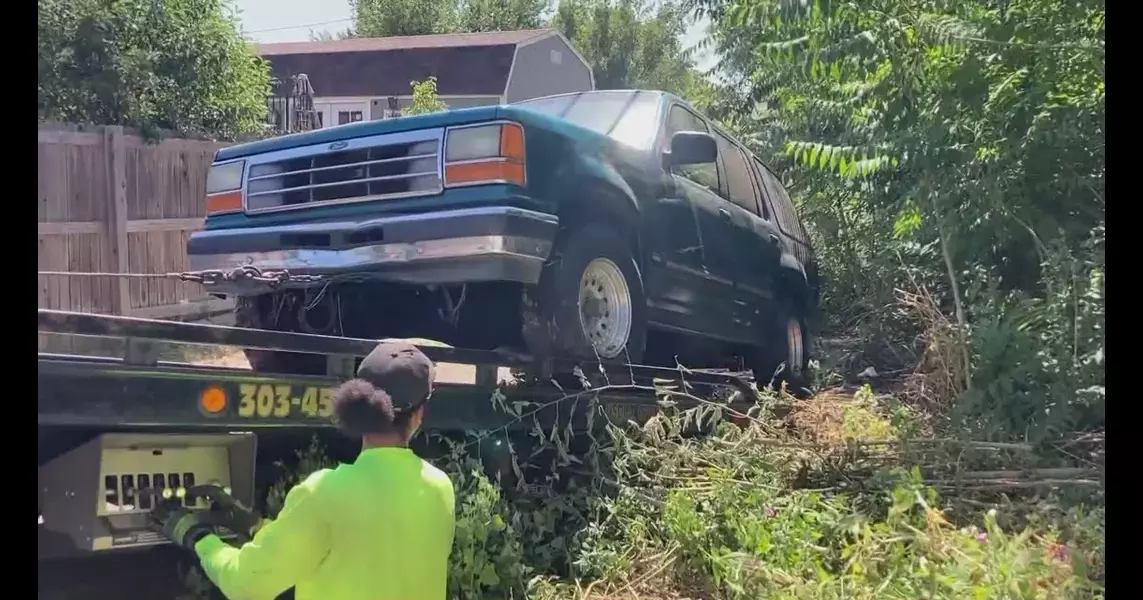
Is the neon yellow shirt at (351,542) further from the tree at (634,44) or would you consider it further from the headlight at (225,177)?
the tree at (634,44)

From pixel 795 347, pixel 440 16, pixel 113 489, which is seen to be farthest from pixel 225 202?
pixel 795 347

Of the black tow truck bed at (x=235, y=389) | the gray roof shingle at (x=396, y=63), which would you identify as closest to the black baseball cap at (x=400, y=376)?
the black tow truck bed at (x=235, y=389)

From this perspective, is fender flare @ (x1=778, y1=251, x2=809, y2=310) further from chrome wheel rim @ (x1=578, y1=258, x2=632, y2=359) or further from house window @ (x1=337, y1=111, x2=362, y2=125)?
house window @ (x1=337, y1=111, x2=362, y2=125)

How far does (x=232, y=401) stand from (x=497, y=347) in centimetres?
115

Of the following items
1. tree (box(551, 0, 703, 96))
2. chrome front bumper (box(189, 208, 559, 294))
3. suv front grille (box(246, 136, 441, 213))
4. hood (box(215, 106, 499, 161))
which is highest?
tree (box(551, 0, 703, 96))

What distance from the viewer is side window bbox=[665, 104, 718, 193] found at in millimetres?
4367

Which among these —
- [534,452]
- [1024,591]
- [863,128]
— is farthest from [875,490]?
[863,128]

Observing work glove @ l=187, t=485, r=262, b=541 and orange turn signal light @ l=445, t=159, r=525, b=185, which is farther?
orange turn signal light @ l=445, t=159, r=525, b=185

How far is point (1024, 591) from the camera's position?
3006 millimetres

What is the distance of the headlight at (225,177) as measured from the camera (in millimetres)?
3746

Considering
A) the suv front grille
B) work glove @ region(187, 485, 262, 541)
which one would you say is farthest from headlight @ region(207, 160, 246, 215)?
work glove @ region(187, 485, 262, 541)

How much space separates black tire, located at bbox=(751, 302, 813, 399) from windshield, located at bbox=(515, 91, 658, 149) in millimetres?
1431

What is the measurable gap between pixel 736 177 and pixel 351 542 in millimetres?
3289

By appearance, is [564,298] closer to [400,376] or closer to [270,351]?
[270,351]
